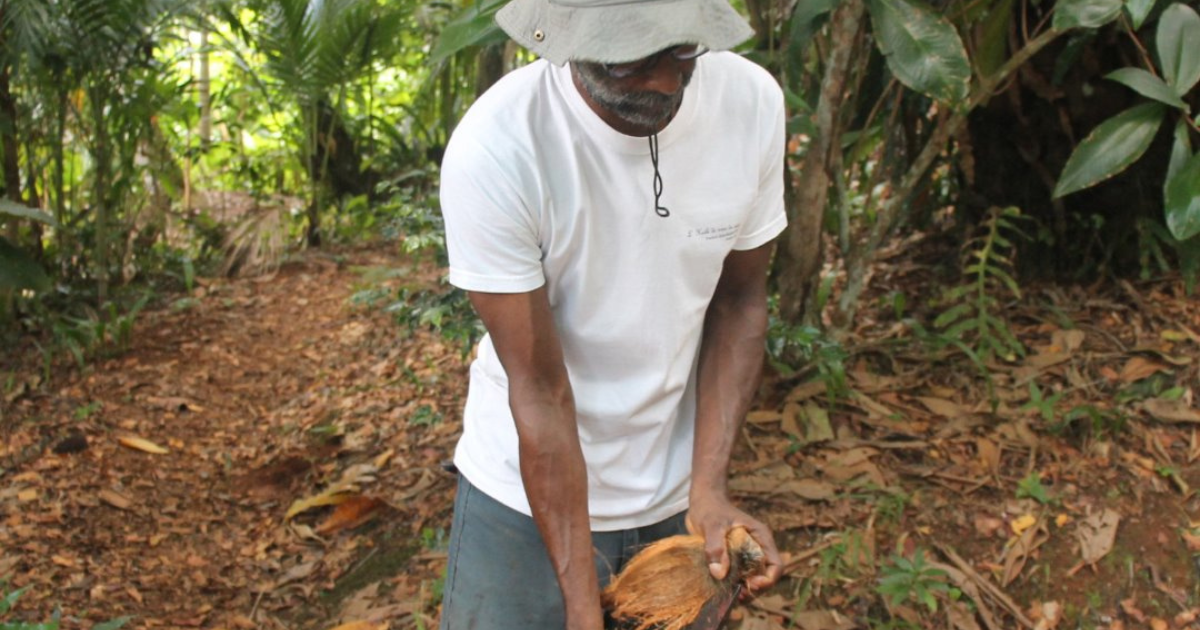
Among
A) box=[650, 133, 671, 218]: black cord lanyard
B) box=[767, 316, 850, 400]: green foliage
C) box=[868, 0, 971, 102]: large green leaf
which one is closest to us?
box=[650, 133, 671, 218]: black cord lanyard

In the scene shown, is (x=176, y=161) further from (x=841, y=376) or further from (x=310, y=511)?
(x=841, y=376)

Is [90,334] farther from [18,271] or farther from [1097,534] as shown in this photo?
[1097,534]

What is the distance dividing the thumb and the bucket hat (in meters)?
0.82

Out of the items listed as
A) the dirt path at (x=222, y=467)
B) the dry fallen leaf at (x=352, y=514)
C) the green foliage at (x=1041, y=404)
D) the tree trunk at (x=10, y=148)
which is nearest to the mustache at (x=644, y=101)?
the dirt path at (x=222, y=467)

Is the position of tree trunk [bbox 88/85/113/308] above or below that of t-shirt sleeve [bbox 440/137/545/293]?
below

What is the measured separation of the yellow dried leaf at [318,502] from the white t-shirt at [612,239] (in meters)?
1.77

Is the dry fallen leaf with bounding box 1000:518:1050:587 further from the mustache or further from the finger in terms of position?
the mustache

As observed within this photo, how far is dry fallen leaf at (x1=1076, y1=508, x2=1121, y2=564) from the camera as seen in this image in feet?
10.5

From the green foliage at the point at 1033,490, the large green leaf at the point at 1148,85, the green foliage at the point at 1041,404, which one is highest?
the large green leaf at the point at 1148,85

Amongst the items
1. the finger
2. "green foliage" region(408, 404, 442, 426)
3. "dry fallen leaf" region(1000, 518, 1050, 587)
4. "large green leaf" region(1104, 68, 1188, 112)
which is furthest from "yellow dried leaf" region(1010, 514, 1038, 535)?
"green foliage" region(408, 404, 442, 426)

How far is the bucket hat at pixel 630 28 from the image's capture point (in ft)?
5.44

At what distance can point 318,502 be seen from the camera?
3850 mm

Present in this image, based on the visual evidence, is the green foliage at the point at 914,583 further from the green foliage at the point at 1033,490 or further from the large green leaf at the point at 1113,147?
the large green leaf at the point at 1113,147

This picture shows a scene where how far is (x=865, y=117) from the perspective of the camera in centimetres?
400
